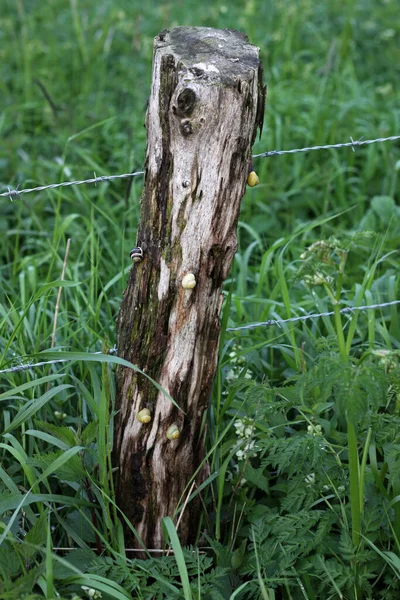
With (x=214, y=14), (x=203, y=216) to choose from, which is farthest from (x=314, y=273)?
(x=214, y=14)

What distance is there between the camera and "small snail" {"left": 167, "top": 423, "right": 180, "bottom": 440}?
6.37 feet

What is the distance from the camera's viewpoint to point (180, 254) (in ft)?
6.04

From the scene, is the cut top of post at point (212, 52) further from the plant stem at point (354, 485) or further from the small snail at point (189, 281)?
the plant stem at point (354, 485)

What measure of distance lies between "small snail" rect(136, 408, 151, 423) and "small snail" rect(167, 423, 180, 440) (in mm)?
62

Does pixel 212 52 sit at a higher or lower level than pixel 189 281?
higher

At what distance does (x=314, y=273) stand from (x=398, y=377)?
363mm

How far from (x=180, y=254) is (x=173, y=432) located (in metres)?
0.48

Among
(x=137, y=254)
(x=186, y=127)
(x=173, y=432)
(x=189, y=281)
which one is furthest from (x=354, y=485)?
(x=186, y=127)

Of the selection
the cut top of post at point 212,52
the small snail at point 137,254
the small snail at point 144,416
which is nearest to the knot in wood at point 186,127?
the cut top of post at point 212,52

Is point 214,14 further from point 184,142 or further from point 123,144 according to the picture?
point 184,142

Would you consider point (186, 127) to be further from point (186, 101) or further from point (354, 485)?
point (354, 485)

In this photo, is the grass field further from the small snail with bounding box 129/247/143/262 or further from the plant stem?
the small snail with bounding box 129/247/143/262

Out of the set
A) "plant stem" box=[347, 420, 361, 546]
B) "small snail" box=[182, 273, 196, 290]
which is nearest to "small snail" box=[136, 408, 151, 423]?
"small snail" box=[182, 273, 196, 290]

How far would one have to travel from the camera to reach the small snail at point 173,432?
1.94 metres
